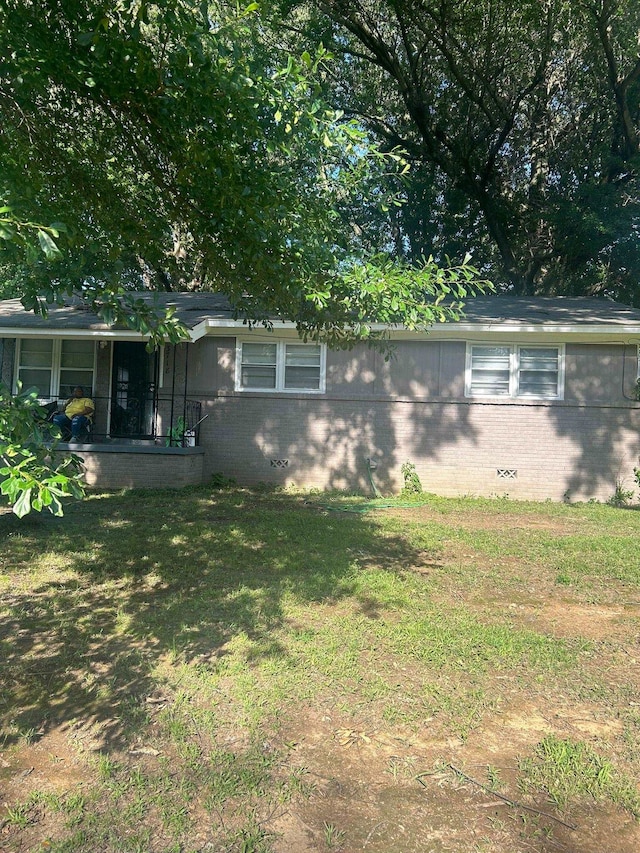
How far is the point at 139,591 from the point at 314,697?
2492 millimetres

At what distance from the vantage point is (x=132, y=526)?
8523mm

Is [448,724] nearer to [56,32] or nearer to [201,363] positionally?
[56,32]

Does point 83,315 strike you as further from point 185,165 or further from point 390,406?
point 185,165

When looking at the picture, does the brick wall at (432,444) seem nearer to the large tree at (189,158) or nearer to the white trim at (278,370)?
the white trim at (278,370)

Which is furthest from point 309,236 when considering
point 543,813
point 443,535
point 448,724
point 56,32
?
point 443,535

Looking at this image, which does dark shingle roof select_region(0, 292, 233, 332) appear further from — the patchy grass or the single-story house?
the patchy grass

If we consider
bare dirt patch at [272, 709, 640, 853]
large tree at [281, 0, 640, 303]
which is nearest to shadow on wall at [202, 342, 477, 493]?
large tree at [281, 0, 640, 303]

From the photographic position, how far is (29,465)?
251 cm

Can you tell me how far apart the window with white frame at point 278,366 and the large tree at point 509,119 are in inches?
318

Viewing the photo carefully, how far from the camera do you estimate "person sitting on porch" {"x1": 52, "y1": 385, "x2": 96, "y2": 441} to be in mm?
12266

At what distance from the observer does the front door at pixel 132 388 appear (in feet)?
43.4

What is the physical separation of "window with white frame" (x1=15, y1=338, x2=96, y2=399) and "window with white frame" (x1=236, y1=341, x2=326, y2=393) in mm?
3102

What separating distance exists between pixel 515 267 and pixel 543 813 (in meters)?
20.5

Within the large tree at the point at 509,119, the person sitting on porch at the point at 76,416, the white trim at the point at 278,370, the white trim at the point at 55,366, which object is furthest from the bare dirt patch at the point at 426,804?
→ the large tree at the point at 509,119
